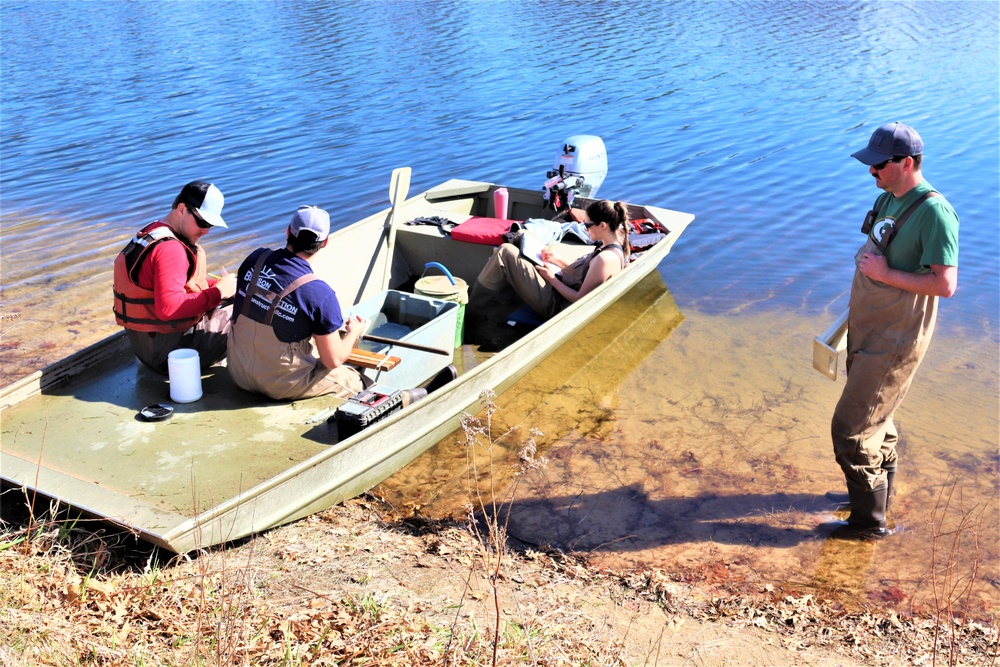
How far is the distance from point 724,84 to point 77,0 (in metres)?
22.6

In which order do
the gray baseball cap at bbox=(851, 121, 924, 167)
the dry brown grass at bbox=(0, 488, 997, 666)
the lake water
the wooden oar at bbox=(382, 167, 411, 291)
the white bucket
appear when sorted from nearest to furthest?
1. the dry brown grass at bbox=(0, 488, 997, 666)
2. the gray baseball cap at bbox=(851, 121, 924, 167)
3. the white bucket
4. the lake water
5. the wooden oar at bbox=(382, 167, 411, 291)

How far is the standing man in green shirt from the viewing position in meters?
4.24

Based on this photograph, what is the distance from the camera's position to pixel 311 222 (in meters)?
4.88

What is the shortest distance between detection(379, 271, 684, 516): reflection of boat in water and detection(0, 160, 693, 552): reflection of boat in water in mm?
197

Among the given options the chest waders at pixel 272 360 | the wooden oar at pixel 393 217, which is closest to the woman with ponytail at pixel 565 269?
the wooden oar at pixel 393 217

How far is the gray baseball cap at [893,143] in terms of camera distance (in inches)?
166

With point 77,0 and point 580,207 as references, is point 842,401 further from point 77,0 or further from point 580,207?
point 77,0

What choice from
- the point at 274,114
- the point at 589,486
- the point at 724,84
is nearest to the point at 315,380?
the point at 589,486

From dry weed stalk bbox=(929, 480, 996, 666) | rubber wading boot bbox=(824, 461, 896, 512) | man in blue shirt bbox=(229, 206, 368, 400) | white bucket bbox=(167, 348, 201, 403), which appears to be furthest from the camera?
white bucket bbox=(167, 348, 201, 403)

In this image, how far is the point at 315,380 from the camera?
555cm

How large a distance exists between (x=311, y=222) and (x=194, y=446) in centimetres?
149

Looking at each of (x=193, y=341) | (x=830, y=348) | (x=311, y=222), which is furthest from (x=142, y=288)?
(x=830, y=348)

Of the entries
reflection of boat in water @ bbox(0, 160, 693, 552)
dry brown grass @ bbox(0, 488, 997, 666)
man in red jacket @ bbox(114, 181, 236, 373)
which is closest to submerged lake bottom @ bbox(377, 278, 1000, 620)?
dry brown grass @ bbox(0, 488, 997, 666)

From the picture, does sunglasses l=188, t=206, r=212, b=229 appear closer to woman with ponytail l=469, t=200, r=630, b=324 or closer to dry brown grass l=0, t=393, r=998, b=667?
dry brown grass l=0, t=393, r=998, b=667
